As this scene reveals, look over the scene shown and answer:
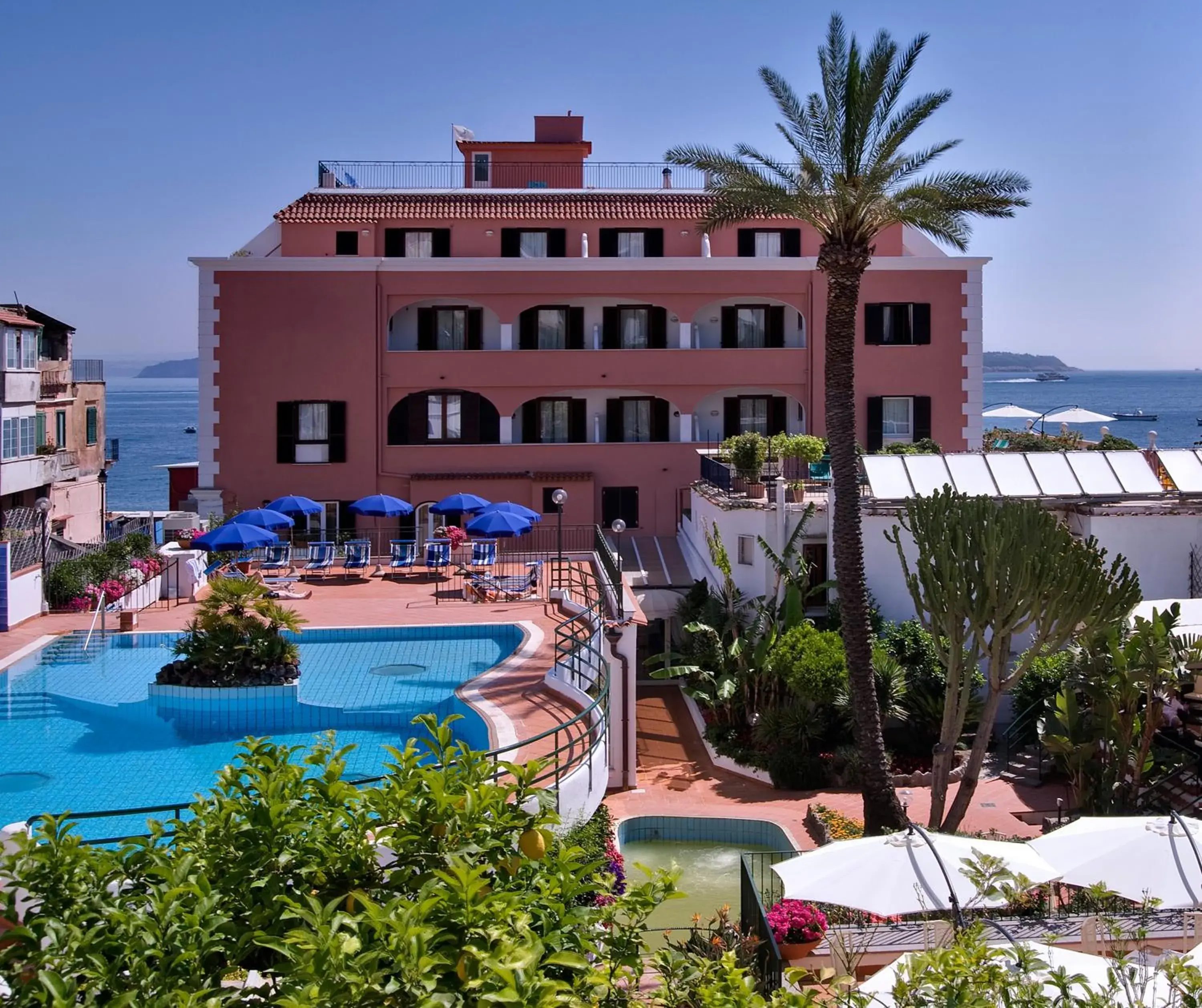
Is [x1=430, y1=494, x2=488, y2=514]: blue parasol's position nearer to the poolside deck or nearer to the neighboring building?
the poolside deck

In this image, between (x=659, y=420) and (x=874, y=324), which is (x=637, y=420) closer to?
(x=659, y=420)

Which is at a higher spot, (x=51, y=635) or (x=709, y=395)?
(x=709, y=395)

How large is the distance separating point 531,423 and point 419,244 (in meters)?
6.75

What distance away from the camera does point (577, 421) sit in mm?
41594

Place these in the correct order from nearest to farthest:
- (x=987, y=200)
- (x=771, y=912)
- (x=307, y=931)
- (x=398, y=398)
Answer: (x=307, y=931)
(x=771, y=912)
(x=987, y=200)
(x=398, y=398)

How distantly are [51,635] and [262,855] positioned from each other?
20.1 m

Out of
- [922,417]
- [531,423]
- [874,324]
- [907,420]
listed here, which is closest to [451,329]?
[531,423]

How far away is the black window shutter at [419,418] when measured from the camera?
4100 centimetres

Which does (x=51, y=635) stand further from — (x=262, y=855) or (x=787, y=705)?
(x=262, y=855)

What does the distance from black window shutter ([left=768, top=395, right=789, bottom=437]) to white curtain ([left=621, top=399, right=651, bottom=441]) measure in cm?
390

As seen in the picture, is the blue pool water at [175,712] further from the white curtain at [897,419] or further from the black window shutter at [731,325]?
the white curtain at [897,419]

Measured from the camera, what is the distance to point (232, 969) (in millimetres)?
6734

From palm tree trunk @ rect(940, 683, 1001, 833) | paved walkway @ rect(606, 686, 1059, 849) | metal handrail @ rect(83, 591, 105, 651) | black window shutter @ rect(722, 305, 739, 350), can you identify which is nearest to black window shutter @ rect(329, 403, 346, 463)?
black window shutter @ rect(722, 305, 739, 350)

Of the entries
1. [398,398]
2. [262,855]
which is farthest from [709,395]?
[262,855]
